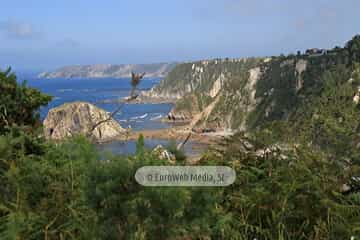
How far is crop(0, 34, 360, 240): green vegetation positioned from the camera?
2791mm

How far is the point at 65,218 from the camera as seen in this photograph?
10.8 ft

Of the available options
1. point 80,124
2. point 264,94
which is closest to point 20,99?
point 80,124

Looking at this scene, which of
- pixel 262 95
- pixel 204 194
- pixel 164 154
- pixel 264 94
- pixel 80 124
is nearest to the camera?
pixel 204 194

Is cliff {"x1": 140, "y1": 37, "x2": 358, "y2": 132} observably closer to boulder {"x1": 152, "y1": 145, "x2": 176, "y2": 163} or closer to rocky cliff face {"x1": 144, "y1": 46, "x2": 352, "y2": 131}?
rocky cliff face {"x1": 144, "y1": 46, "x2": 352, "y2": 131}

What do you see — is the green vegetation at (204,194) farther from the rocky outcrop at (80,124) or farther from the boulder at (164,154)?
the rocky outcrop at (80,124)

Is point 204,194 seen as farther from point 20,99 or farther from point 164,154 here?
point 20,99

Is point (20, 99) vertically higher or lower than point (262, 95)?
higher

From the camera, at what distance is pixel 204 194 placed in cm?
289

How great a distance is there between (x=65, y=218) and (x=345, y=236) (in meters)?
1.69

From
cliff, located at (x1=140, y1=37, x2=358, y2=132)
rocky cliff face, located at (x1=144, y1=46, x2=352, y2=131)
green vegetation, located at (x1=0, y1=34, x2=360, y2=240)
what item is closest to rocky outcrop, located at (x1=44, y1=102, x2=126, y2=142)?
green vegetation, located at (x1=0, y1=34, x2=360, y2=240)

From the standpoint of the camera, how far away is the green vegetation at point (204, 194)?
279 cm

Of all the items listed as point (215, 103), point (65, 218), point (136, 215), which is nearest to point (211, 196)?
point (136, 215)

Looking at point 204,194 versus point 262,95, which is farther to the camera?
point 262,95

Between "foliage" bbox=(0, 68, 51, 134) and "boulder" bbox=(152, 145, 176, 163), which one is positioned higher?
"boulder" bbox=(152, 145, 176, 163)
